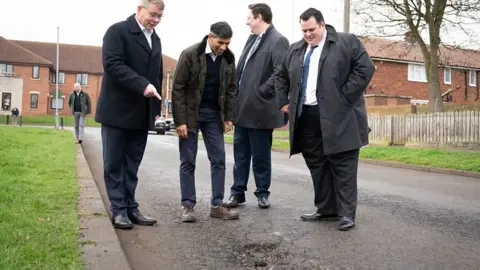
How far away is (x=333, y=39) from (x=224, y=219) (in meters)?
2.16

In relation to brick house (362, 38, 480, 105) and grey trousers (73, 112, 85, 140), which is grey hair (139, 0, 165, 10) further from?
brick house (362, 38, 480, 105)

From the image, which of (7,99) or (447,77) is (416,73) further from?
(7,99)

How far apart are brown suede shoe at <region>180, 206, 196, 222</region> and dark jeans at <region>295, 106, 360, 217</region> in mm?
1339

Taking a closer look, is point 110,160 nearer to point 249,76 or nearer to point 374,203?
point 249,76

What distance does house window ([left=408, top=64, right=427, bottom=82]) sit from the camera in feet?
144

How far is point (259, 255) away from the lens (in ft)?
13.7

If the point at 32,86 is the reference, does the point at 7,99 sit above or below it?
below

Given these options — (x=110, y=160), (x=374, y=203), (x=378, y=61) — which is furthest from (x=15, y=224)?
(x=378, y=61)

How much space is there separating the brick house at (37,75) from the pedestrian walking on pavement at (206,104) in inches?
2390

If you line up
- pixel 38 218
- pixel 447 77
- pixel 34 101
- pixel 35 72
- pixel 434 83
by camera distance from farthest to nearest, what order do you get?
pixel 34 101 → pixel 35 72 → pixel 447 77 → pixel 434 83 → pixel 38 218

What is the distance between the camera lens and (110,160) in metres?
5.14

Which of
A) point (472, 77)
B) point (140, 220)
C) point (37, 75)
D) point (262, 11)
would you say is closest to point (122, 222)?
point (140, 220)

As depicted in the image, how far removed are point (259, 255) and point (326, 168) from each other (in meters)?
1.81

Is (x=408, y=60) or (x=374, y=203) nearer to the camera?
(x=374, y=203)
